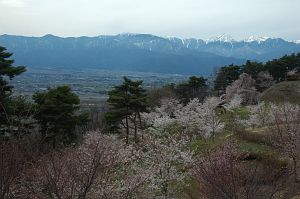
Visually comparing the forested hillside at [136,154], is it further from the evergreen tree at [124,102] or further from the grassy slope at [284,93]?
the grassy slope at [284,93]

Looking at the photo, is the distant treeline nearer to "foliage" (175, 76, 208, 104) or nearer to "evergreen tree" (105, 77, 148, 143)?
"foliage" (175, 76, 208, 104)

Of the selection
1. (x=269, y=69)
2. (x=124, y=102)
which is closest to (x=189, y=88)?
(x=269, y=69)

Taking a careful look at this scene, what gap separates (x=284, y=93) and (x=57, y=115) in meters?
37.1

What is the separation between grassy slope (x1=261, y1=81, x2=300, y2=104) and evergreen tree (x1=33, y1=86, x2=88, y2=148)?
110 feet

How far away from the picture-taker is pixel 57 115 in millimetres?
31219

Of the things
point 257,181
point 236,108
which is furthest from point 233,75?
point 257,181

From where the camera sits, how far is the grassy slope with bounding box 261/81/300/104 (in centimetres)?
5686

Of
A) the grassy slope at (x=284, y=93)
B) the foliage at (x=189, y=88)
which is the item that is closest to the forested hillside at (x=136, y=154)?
the grassy slope at (x=284, y=93)

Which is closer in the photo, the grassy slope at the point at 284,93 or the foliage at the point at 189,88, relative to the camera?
the grassy slope at the point at 284,93

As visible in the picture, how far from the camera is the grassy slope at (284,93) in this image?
56.9 meters

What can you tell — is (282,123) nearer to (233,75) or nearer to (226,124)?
(226,124)

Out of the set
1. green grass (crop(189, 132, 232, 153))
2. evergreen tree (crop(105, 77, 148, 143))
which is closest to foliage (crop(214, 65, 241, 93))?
green grass (crop(189, 132, 232, 153))

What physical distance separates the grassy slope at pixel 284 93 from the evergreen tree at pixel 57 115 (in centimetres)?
3338

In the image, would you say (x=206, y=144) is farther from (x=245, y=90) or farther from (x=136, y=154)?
(x=245, y=90)
